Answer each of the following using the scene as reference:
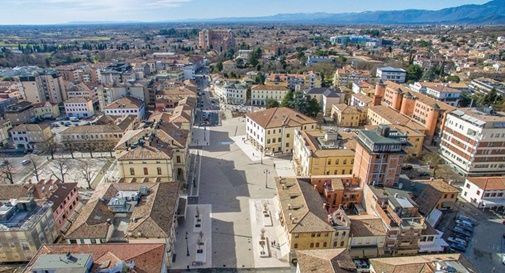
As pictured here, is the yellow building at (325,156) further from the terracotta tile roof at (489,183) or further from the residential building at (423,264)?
the residential building at (423,264)

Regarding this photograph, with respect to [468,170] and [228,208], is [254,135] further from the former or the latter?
[468,170]

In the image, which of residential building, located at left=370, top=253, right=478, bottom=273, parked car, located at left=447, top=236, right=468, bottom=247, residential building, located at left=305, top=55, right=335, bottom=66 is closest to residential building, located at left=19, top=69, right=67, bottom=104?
residential building, located at left=370, top=253, right=478, bottom=273

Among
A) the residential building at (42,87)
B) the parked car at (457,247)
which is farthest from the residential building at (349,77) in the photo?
the residential building at (42,87)

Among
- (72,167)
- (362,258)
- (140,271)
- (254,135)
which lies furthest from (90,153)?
(362,258)

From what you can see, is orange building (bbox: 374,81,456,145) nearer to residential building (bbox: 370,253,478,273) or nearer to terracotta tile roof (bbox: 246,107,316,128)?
terracotta tile roof (bbox: 246,107,316,128)

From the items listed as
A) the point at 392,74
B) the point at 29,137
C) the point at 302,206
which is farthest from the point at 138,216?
the point at 392,74

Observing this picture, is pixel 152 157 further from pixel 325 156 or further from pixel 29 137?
pixel 29 137
